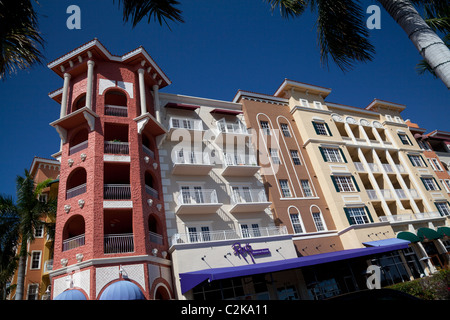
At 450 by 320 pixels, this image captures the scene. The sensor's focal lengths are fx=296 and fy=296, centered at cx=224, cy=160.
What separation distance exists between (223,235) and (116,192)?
852 cm

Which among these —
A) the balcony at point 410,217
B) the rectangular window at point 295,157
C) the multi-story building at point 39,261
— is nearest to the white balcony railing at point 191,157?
the rectangular window at point 295,157

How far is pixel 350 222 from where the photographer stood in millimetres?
27141

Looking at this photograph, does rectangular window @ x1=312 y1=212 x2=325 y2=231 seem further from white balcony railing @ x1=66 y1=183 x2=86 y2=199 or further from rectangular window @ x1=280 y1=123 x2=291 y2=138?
white balcony railing @ x1=66 y1=183 x2=86 y2=199

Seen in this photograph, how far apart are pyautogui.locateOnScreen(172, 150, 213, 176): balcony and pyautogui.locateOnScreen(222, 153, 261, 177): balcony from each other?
181 centimetres

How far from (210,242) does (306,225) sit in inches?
396

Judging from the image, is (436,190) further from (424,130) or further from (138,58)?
(138,58)

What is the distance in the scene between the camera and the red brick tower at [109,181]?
55.9ft

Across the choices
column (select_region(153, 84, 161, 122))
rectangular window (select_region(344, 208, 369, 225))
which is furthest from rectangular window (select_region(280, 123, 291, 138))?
column (select_region(153, 84, 161, 122))

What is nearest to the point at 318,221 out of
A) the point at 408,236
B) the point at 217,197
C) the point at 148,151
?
the point at 408,236

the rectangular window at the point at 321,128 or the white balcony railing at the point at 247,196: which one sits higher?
the rectangular window at the point at 321,128

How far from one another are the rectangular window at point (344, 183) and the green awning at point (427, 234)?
761cm

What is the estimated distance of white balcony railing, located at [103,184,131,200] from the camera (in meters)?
19.9

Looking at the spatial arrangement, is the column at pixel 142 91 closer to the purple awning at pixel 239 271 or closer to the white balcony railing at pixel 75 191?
the white balcony railing at pixel 75 191

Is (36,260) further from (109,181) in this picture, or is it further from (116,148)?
(116,148)
